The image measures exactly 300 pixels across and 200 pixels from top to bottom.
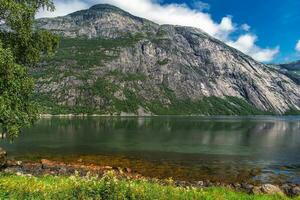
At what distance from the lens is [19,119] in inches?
1296

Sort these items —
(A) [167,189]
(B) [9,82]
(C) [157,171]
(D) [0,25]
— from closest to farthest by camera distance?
1. (A) [167,189]
2. (B) [9,82]
3. (D) [0,25]
4. (C) [157,171]

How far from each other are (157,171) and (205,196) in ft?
138

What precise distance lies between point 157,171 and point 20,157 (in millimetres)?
30200

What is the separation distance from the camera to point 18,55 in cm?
3753

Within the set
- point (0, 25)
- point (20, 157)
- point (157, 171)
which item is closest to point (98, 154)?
point (20, 157)

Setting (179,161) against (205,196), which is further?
(179,161)

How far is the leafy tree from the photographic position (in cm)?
3079

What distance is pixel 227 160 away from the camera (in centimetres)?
8312

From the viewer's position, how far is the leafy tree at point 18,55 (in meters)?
30.8

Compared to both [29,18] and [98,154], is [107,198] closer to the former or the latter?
[29,18]

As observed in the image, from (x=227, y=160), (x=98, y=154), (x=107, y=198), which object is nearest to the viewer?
(x=107, y=198)

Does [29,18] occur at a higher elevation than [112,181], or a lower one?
higher

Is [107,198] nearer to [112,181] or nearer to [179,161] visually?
[112,181]

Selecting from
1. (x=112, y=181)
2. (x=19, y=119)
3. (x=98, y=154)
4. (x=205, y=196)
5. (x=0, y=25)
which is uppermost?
(x=0, y=25)
